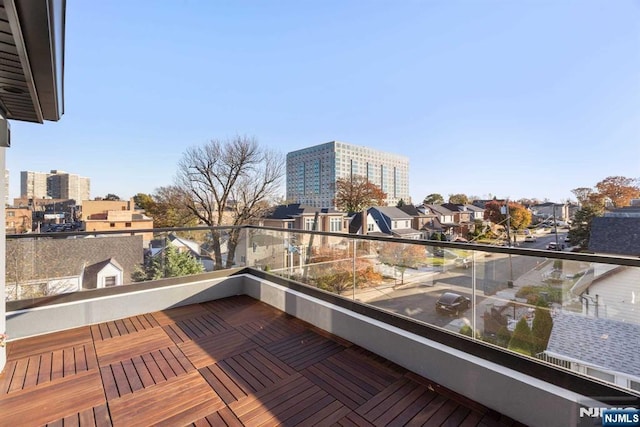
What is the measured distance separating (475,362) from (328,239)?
1.82 metres

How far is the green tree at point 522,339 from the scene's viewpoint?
1818 mm

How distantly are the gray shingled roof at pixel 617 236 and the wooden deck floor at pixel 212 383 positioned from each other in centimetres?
1553

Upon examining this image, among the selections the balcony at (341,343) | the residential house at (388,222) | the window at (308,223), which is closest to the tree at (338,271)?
the balcony at (341,343)

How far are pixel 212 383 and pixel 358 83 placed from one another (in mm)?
19280

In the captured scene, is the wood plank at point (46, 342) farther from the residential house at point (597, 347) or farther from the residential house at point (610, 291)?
the residential house at point (610, 291)

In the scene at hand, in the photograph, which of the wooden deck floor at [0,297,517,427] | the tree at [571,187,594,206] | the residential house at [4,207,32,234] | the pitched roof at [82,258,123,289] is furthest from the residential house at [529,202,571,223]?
the residential house at [4,207,32,234]

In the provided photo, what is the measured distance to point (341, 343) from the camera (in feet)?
9.33

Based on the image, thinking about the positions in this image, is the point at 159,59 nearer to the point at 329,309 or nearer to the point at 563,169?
the point at 329,309

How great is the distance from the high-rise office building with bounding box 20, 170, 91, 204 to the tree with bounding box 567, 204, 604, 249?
44.9m

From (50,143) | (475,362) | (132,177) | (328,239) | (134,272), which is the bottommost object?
(475,362)

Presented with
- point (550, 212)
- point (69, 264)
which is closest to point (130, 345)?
point (69, 264)

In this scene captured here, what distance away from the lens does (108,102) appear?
1254cm

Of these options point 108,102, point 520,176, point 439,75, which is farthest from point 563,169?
point 108,102

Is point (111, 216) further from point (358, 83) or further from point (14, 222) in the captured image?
point (358, 83)
